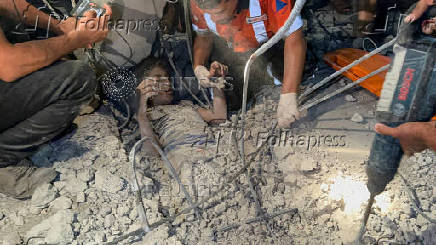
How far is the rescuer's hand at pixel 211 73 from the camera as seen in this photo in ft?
6.42

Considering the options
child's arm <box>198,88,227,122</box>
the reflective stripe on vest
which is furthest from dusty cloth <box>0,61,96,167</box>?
the reflective stripe on vest

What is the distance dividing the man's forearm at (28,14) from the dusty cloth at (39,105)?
0.32 meters

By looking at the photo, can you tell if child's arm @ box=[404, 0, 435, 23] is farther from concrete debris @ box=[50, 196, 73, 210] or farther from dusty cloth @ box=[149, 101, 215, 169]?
concrete debris @ box=[50, 196, 73, 210]

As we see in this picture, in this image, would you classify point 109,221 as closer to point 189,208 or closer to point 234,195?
point 189,208

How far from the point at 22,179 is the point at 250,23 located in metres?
1.62

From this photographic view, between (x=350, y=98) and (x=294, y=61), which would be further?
(x=350, y=98)

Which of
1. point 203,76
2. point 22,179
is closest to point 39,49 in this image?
point 22,179

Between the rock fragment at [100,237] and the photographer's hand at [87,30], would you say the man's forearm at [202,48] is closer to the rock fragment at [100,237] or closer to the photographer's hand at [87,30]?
the photographer's hand at [87,30]

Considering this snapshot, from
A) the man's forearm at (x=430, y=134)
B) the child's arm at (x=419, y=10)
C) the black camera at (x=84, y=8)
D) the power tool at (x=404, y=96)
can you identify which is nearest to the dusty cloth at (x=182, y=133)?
the black camera at (x=84, y=8)

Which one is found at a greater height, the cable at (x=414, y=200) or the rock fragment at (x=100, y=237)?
the cable at (x=414, y=200)

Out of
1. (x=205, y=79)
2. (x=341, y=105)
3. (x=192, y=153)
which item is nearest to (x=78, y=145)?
(x=192, y=153)

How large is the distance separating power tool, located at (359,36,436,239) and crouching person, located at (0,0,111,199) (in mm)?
1561

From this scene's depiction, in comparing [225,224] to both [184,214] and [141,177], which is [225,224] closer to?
[184,214]

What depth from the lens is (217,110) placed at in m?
2.16
